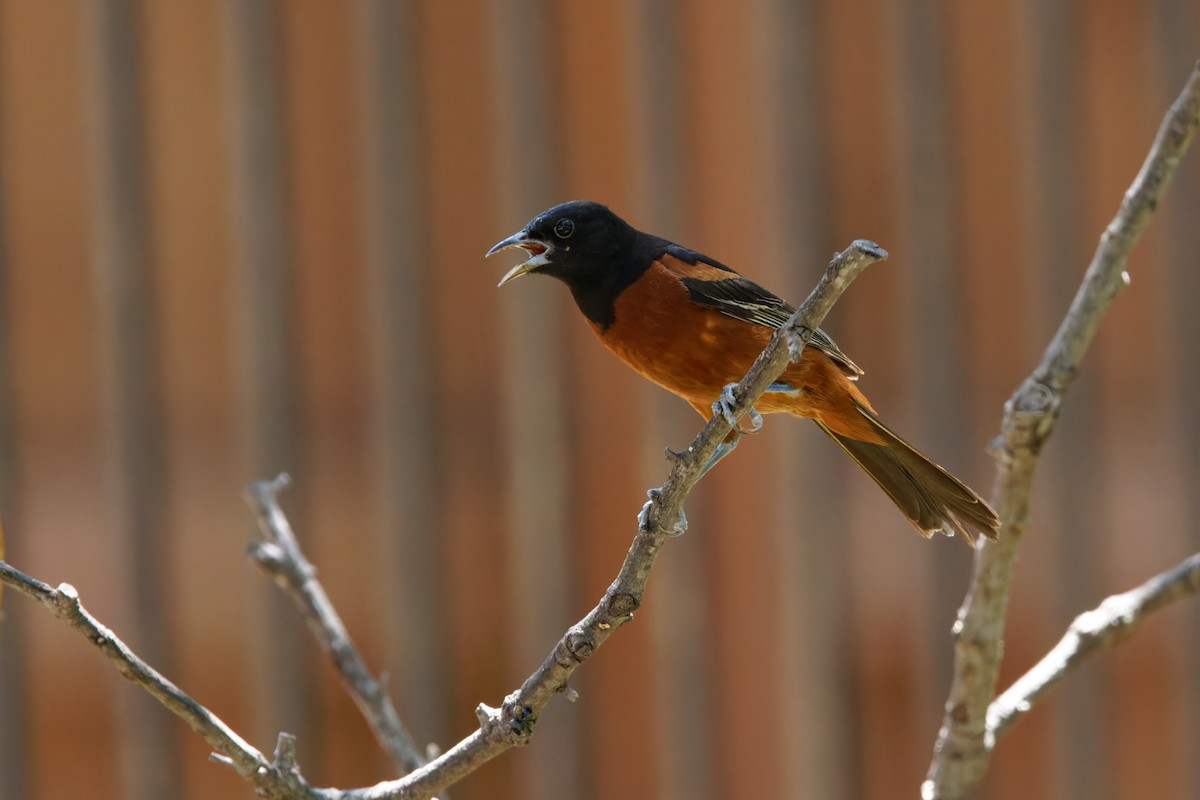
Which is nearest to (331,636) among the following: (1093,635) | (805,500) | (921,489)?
(921,489)

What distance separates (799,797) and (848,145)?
7.26 ft

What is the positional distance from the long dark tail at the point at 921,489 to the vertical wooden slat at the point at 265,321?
2.35 metres

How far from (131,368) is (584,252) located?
2.61 m

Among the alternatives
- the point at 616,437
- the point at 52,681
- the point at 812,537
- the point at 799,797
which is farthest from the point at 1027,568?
the point at 52,681

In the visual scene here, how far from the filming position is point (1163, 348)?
14.6 feet

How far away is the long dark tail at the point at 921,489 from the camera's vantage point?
2344mm

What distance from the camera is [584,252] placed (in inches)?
93.1

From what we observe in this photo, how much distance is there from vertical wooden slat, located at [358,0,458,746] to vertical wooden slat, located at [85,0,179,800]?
0.76 metres

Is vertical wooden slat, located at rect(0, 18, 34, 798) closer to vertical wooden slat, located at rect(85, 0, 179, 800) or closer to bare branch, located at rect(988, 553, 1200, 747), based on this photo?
vertical wooden slat, located at rect(85, 0, 179, 800)

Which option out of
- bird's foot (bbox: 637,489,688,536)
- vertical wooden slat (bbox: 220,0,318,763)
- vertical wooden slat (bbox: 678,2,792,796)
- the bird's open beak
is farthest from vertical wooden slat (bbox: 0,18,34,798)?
bird's foot (bbox: 637,489,688,536)

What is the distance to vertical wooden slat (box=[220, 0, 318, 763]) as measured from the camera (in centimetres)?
436

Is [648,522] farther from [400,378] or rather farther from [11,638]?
[11,638]

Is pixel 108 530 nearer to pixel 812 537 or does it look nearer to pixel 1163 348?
pixel 812 537

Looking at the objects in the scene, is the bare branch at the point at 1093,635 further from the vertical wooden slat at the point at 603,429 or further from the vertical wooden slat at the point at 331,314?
the vertical wooden slat at the point at 331,314
